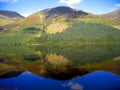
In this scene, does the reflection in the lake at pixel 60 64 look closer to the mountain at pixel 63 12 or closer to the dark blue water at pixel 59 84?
the dark blue water at pixel 59 84

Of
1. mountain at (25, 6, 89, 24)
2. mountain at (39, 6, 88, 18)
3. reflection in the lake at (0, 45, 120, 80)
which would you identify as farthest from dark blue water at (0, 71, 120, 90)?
mountain at (39, 6, 88, 18)

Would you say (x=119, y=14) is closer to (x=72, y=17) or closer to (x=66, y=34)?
(x=72, y=17)

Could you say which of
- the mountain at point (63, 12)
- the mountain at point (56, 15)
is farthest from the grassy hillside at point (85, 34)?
the mountain at point (63, 12)

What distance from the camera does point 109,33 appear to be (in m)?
91.6

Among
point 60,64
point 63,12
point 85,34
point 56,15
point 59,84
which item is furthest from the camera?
point 63,12

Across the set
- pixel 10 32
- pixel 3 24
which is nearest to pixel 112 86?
pixel 10 32

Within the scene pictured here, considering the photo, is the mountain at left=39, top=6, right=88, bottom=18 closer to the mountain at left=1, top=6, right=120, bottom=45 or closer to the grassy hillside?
the mountain at left=1, top=6, right=120, bottom=45

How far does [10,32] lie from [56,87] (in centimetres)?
9628

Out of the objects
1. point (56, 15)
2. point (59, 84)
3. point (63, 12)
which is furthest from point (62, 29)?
point (59, 84)

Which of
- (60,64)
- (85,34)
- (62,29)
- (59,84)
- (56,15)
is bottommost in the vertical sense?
(85,34)

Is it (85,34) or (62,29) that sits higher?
(62,29)

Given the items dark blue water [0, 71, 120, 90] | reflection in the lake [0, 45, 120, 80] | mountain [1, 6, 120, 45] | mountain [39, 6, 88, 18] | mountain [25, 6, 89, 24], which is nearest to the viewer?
dark blue water [0, 71, 120, 90]

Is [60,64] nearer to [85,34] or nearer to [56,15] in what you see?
[85,34]

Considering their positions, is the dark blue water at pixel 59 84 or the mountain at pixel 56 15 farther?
the mountain at pixel 56 15
